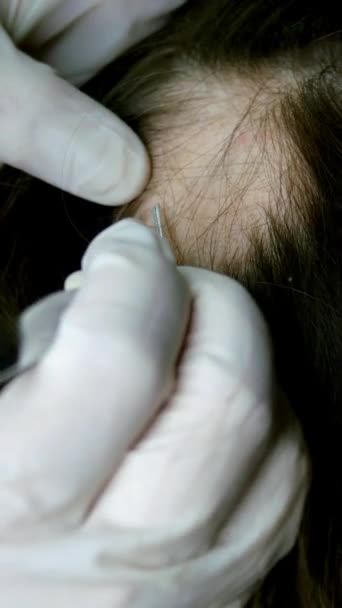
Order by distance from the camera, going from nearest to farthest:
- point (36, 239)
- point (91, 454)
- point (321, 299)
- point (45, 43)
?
point (91, 454), point (321, 299), point (36, 239), point (45, 43)

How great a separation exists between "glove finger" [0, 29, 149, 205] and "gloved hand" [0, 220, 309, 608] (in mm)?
204

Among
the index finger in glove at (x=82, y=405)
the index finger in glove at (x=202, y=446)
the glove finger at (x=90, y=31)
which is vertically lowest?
the index finger in glove at (x=202, y=446)

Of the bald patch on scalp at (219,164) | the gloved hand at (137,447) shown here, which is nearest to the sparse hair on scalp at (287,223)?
the bald patch on scalp at (219,164)

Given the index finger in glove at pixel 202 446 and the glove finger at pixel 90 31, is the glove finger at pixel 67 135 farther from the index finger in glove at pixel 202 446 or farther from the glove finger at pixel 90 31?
the index finger in glove at pixel 202 446

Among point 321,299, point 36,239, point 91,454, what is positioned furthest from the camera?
point 36,239

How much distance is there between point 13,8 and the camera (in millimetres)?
801

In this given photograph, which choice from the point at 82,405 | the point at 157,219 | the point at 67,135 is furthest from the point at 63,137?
the point at 82,405

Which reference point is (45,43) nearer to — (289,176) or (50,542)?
(289,176)

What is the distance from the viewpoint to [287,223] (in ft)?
2.14

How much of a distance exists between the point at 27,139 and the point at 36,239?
0.37 ft

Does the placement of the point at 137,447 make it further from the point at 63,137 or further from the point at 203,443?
the point at 63,137

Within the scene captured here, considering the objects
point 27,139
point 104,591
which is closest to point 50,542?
point 104,591

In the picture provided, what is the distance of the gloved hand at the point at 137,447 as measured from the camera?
453 millimetres

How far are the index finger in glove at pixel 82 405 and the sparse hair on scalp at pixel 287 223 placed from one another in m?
0.09
